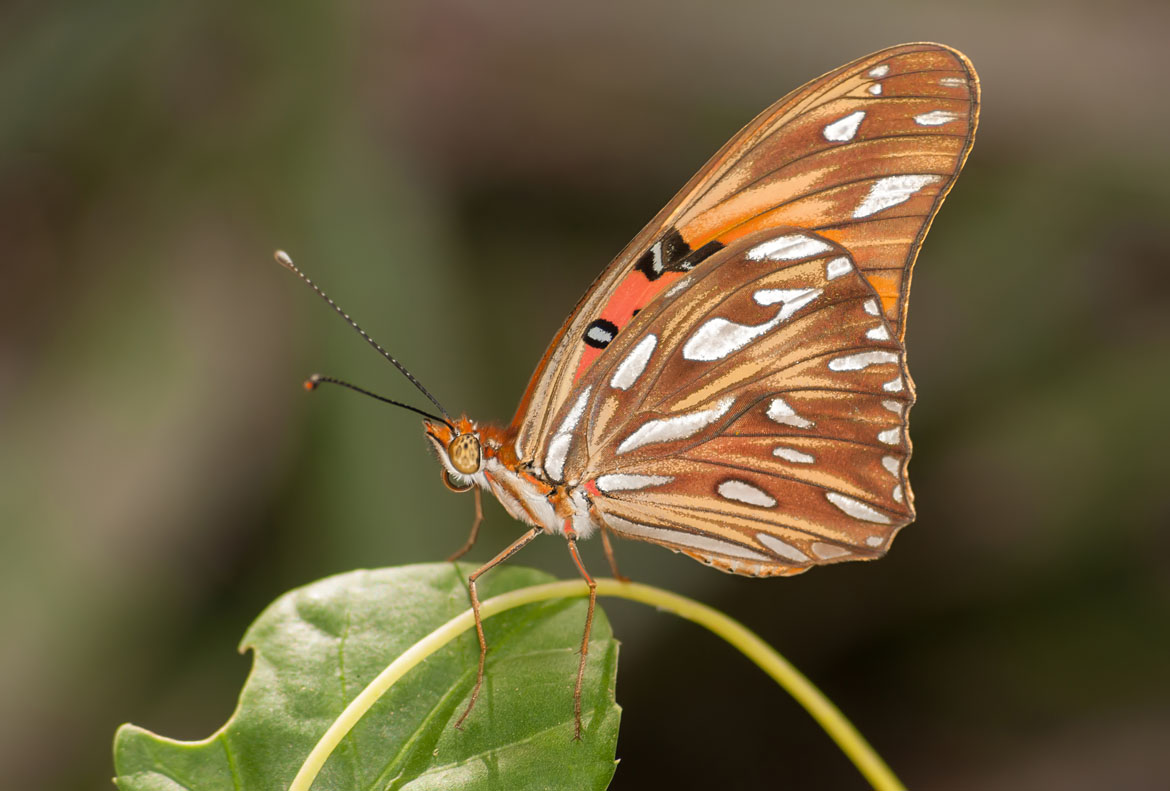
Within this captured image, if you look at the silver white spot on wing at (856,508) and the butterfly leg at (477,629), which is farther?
the silver white spot on wing at (856,508)

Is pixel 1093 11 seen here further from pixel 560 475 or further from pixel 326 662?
pixel 326 662

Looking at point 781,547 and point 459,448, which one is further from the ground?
point 459,448

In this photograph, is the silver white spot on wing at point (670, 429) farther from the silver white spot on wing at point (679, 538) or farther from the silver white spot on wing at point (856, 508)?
the silver white spot on wing at point (856, 508)

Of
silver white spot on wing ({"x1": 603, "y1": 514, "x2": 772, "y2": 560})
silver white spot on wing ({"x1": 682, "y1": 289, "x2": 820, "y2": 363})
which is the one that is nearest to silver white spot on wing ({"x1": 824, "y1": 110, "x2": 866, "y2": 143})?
silver white spot on wing ({"x1": 682, "y1": 289, "x2": 820, "y2": 363})

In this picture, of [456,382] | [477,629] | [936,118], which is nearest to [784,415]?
[936,118]

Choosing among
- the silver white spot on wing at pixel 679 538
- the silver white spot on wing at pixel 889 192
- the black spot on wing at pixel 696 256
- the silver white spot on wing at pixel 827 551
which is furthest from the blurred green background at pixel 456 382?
the silver white spot on wing at pixel 889 192

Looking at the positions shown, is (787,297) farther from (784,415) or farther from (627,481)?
(627,481)
